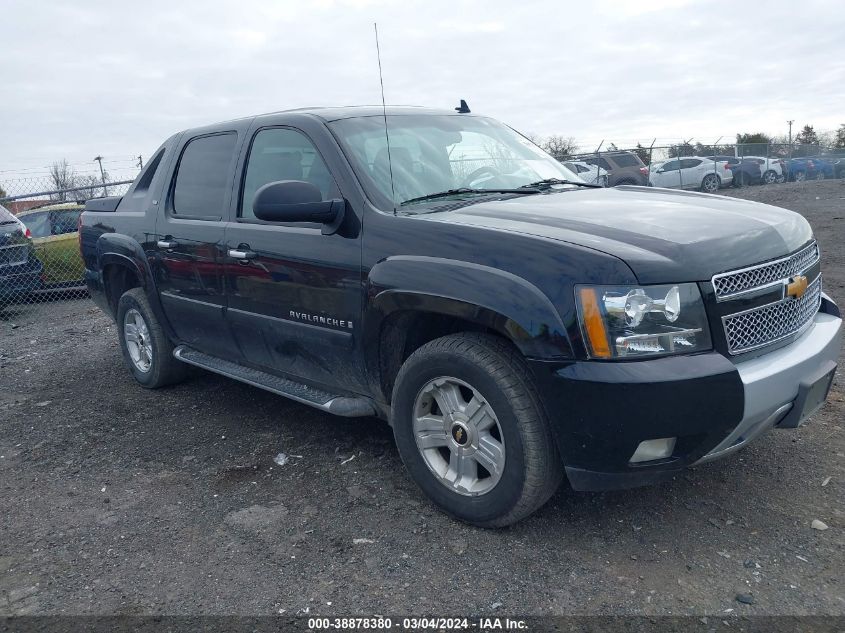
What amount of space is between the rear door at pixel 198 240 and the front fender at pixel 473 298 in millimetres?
1472

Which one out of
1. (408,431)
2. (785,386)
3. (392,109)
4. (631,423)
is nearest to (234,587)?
(408,431)

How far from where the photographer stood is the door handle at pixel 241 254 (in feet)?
13.8

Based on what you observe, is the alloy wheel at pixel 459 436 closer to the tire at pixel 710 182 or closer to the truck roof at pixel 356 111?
the truck roof at pixel 356 111

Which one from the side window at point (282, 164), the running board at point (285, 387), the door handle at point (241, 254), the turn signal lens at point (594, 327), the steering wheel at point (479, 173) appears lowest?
the running board at point (285, 387)

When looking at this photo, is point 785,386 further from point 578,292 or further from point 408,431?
point 408,431

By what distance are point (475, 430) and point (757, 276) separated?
1.32m

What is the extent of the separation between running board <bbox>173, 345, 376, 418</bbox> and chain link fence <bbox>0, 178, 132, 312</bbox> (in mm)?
4605

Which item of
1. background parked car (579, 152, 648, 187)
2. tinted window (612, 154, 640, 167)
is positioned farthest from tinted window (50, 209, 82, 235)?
tinted window (612, 154, 640, 167)

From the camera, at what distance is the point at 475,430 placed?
3236mm

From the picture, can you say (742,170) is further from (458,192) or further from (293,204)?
(293,204)

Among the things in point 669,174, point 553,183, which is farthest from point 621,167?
point 553,183

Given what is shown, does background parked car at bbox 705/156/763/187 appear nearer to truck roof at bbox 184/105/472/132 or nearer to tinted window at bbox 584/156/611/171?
tinted window at bbox 584/156/611/171

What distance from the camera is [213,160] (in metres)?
4.82

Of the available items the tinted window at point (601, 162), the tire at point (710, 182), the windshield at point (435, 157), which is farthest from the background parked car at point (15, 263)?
the tire at point (710, 182)
